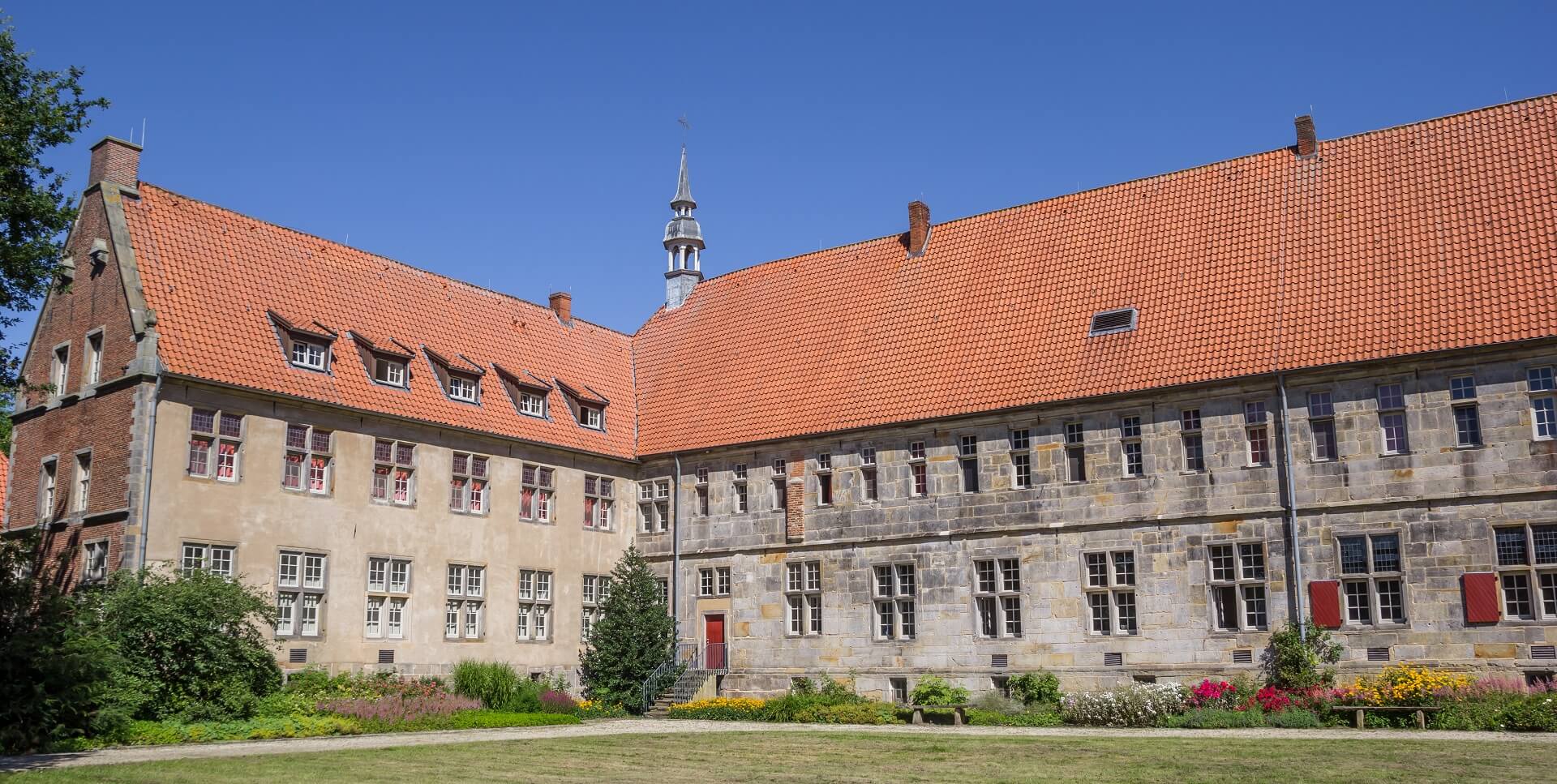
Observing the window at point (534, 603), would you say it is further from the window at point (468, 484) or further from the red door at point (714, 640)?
the red door at point (714, 640)

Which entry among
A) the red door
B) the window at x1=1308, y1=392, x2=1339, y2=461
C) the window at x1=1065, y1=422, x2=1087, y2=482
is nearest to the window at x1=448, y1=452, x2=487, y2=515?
the red door

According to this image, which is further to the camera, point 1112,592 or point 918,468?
point 918,468

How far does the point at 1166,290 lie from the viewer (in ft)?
98.8

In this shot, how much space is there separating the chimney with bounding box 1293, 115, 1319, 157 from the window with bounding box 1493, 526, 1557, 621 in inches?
414

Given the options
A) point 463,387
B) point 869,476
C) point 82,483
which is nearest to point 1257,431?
point 869,476

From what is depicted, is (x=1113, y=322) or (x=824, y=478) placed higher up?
(x=1113, y=322)

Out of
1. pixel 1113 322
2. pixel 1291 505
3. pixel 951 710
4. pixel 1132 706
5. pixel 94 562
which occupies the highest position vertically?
pixel 1113 322

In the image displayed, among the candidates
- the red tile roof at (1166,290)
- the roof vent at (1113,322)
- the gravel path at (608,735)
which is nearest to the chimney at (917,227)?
the red tile roof at (1166,290)

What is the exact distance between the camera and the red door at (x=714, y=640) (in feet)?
110

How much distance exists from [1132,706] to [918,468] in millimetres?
8046

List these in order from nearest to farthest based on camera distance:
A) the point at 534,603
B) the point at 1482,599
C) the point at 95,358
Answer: the point at 1482,599
the point at 95,358
the point at 534,603

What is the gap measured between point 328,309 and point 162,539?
7768 mm

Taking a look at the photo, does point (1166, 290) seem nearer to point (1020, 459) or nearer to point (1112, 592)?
point (1020, 459)

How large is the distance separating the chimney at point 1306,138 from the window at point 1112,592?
1066 centimetres
